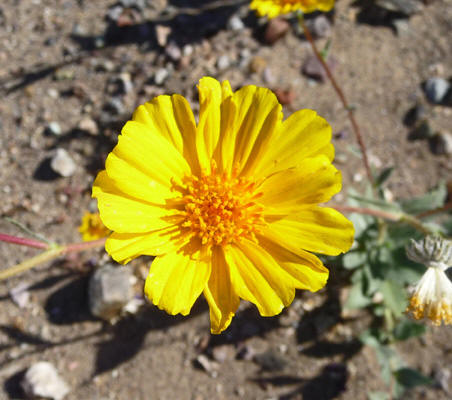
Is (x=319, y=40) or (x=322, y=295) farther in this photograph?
(x=319, y=40)

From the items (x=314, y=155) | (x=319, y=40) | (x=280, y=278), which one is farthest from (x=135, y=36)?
(x=280, y=278)

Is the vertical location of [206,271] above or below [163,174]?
below

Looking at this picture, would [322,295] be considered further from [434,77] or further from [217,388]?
[434,77]

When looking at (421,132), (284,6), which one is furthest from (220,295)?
(421,132)

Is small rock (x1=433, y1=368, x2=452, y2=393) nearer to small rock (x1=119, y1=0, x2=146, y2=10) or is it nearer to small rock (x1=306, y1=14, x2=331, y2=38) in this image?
small rock (x1=306, y1=14, x2=331, y2=38)

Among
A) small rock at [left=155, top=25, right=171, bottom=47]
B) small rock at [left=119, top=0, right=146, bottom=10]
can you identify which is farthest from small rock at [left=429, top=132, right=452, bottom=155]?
small rock at [left=119, top=0, right=146, bottom=10]
